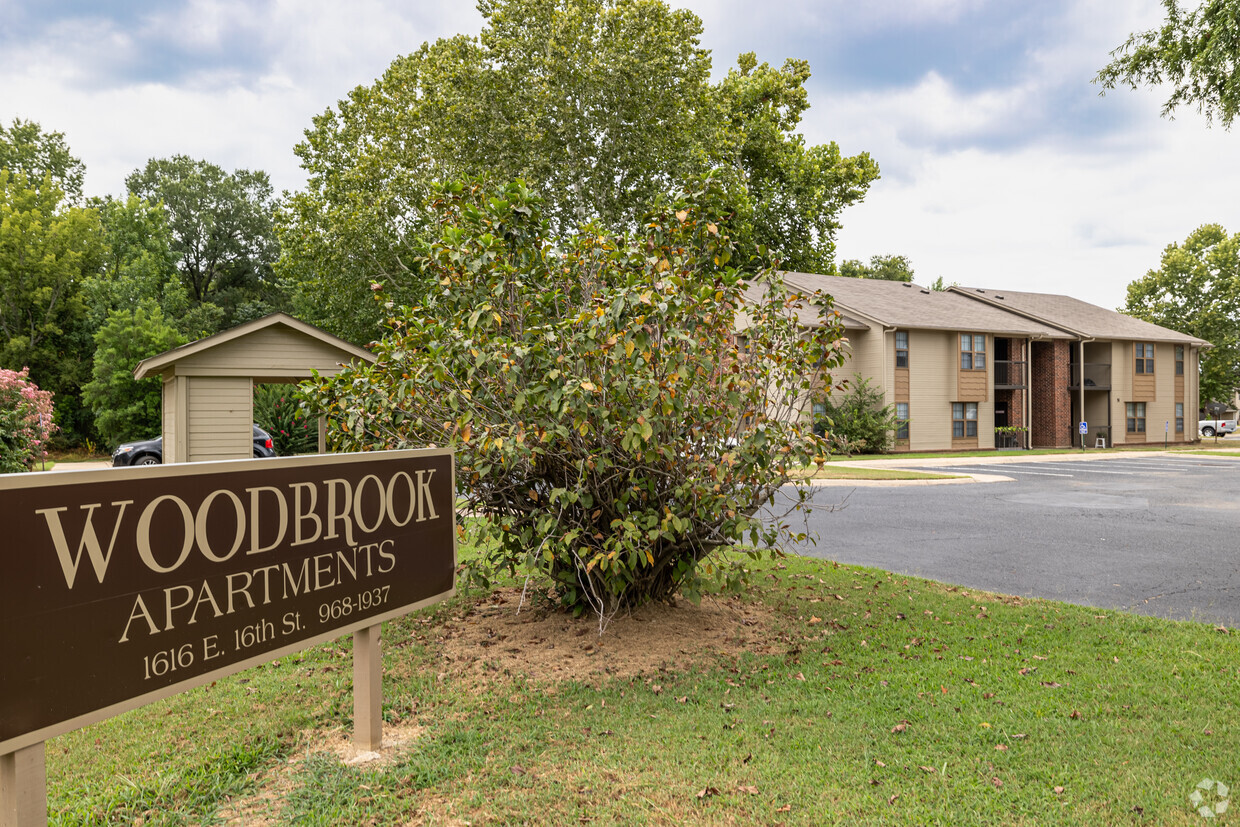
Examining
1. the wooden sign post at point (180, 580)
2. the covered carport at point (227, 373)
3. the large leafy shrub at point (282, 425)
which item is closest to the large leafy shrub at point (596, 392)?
the wooden sign post at point (180, 580)

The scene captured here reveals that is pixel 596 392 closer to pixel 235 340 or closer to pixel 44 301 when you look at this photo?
pixel 235 340

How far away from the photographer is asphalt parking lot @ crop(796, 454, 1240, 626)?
24.7 feet

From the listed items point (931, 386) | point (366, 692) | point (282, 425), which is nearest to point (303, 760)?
point (366, 692)

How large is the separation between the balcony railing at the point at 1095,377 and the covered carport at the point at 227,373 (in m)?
35.2

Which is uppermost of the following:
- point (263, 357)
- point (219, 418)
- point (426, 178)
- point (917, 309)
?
point (426, 178)

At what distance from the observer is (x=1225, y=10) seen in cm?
738

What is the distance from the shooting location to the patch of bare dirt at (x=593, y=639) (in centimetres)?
523

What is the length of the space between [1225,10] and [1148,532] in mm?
6761

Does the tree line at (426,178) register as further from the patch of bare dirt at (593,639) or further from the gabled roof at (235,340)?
the patch of bare dirt at (593,639)

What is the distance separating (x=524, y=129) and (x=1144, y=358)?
3323 cm

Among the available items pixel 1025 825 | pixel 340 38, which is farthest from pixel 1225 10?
pixel 340 38

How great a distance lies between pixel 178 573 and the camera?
288 centimetres

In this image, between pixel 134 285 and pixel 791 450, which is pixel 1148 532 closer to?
pixel 791 450

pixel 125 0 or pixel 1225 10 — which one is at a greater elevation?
pixel 125 0
